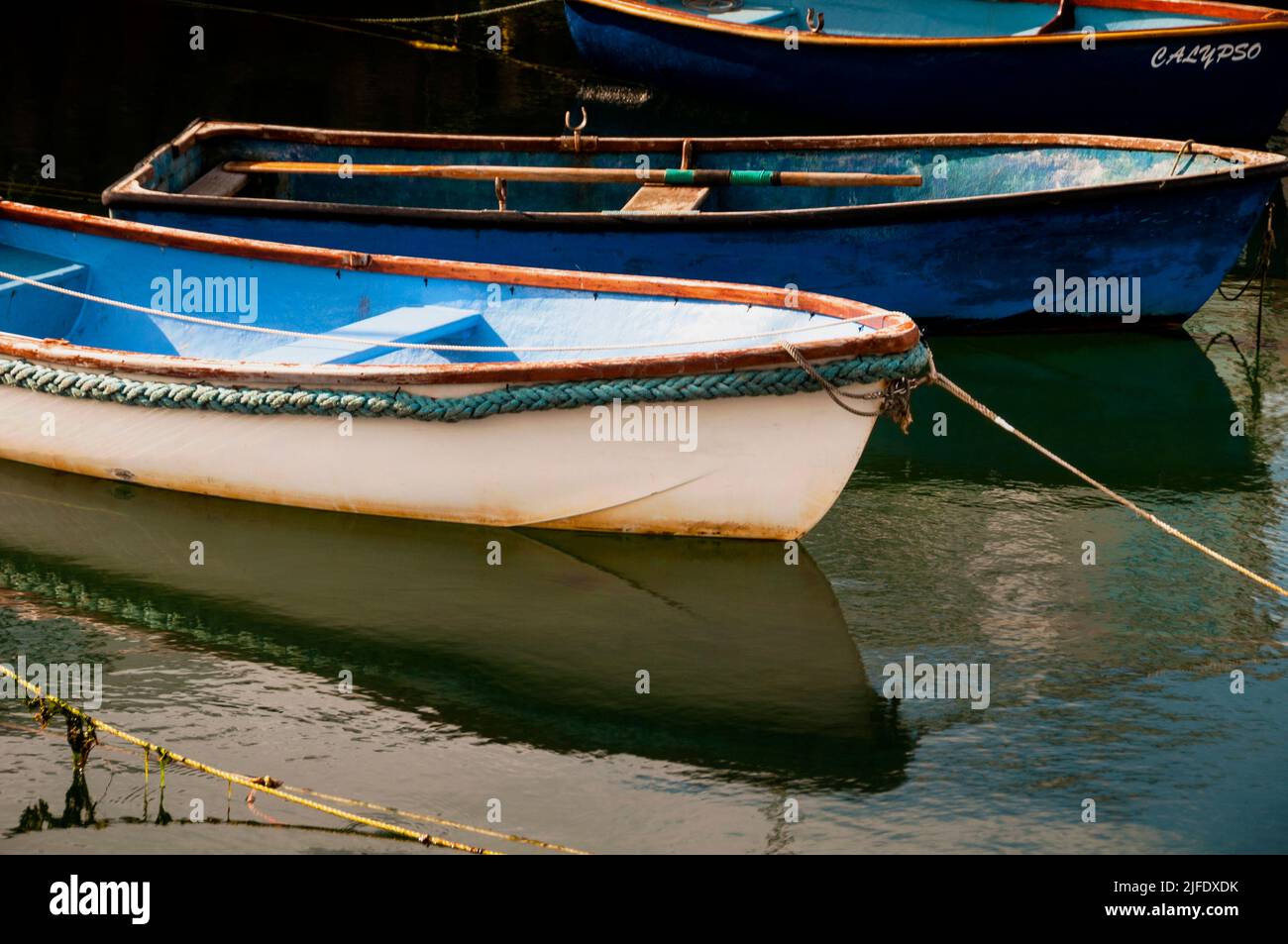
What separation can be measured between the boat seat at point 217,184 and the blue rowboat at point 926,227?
0.02 meters

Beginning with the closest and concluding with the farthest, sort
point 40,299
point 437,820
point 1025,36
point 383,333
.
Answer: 1. point 437,820
2. point 383,333
3. point 40,299
4. point 1025,36

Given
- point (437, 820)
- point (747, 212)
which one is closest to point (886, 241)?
point (747, 212)

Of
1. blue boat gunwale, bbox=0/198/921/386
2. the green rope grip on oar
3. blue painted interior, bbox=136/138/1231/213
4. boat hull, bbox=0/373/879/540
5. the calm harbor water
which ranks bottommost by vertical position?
the calm harbor water

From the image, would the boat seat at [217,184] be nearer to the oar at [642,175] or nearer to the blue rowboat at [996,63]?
the oar at [642,175]

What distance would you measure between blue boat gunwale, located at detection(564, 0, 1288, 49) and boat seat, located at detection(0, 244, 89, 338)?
19.4ft

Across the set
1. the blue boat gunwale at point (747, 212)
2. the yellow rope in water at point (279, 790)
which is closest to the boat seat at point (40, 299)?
the blue boat gunwale at point (747, 212)

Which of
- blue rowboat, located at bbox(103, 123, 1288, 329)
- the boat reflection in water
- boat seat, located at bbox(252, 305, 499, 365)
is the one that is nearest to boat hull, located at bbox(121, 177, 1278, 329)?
blue rowboat, located at bbox(103, 123, 1288, 329)

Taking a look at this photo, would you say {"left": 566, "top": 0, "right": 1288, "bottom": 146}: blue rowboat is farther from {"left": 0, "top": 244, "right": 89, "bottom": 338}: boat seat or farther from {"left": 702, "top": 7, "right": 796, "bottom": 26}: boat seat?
{"left": 0, "top": 244, "right": 89, "bottom": 338}: boat seat

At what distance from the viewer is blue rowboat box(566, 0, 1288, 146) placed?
1067 cm

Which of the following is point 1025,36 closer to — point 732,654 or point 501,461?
point 501,461

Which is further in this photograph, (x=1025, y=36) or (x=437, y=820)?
(x=1025, y=36)

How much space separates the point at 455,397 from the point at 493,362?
448 millimetres

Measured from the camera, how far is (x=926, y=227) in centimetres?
791

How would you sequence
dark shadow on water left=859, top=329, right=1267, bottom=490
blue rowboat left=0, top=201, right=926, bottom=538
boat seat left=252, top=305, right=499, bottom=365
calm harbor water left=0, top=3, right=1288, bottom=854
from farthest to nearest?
dark shadow on water left=859, top=329, right=1267, bottom=490, boat seat left=252, top=305, right=499, bottom=365, blue rowboat left=0, top=201, right=926, bottom=538, calm harbor water left=0, top=3, right=1288, bottom=854
